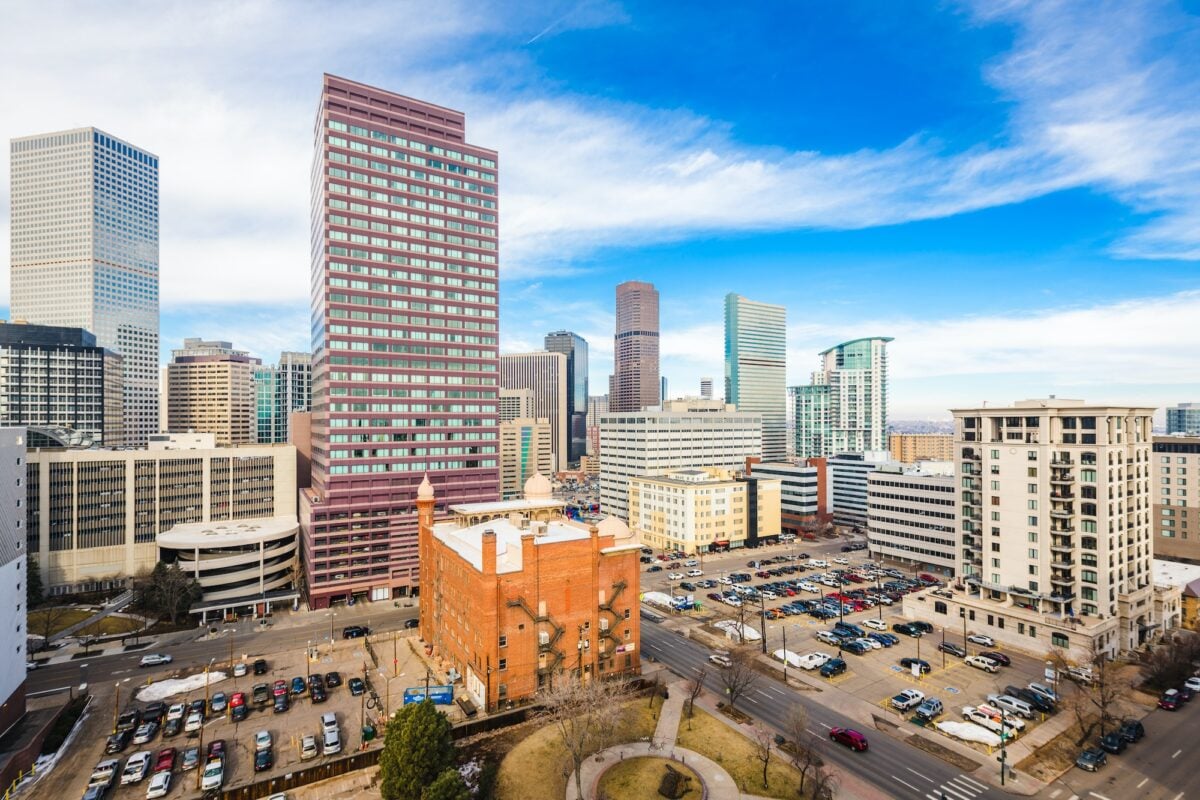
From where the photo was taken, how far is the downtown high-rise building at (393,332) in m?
98.9

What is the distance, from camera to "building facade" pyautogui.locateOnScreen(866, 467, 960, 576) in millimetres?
109812

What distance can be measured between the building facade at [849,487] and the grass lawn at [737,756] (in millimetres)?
119176

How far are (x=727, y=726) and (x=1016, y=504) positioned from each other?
51760mm

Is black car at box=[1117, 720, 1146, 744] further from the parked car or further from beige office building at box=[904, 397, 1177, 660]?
beige office building at box=[904, 397, 1177, 660]

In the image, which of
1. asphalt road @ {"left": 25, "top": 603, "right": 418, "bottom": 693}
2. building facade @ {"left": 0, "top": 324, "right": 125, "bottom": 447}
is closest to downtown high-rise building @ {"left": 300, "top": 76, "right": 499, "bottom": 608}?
asphalt road @ {"left": 25, "top": 603, "right": 418, "bottom": 693}

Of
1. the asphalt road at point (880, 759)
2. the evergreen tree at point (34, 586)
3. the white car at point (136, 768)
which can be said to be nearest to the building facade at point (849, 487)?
the asphalt road at point (880, 759)

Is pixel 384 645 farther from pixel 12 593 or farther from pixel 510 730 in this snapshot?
pixel 12 593

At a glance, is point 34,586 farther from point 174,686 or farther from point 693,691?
point 693,691

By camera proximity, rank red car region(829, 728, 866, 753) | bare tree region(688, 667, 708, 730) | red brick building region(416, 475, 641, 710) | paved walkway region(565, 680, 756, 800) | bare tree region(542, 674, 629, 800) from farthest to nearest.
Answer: red brick building region(416, 475, 641, 710)
bare tree region(688, 667, 708, 730)
red car region(829, 728, 866, 753)
bare tree region(542, 674, 629, 800)
paved walkway region(565, 680, 756, 800)

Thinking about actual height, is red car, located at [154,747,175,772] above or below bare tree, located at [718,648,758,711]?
below

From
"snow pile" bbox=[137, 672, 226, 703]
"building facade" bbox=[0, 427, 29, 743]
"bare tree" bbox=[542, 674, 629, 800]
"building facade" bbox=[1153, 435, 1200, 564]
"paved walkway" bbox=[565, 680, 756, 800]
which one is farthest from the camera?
"building facade" bbox=[1153, 435, 1200, 564]

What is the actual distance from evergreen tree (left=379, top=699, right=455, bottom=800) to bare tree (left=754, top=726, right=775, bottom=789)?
2449 cm

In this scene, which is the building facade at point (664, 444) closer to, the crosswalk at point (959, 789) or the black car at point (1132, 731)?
the black car at point (1132, 731)

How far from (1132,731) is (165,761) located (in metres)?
85.0
